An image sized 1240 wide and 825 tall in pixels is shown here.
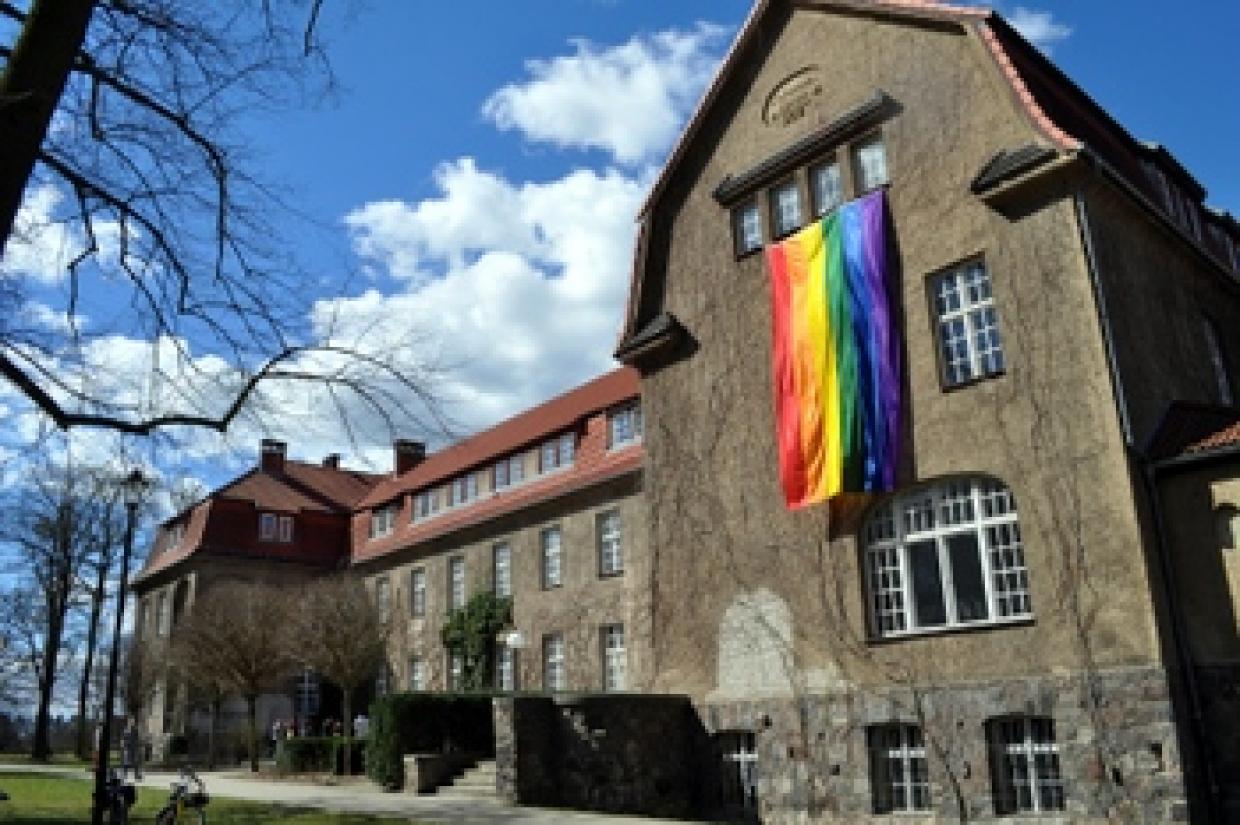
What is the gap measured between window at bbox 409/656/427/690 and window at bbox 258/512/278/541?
34.6ft

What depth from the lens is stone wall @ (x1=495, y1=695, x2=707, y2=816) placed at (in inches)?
682

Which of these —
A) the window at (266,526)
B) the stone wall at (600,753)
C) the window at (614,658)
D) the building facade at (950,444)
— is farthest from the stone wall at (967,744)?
the window at (266,526)

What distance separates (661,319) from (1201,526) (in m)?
9.92

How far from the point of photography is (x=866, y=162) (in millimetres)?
17297

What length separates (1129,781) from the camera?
41.3ft

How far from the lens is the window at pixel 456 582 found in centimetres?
3325

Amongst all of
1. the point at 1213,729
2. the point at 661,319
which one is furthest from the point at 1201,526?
the point at 661,319

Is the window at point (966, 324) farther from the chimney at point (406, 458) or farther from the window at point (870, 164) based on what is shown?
the chimney at point (406, 458)

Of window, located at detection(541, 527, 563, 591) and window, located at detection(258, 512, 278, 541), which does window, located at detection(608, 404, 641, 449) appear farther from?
window, located at detection(258, 512, 278, 541)

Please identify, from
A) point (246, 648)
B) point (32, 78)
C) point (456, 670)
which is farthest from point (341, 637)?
point (32, 78)

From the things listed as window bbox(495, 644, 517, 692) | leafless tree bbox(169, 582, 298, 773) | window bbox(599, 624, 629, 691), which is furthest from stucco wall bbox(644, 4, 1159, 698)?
leafless tree bbox(169, 582, 298, 773)

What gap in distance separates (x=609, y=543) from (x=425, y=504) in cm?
1178

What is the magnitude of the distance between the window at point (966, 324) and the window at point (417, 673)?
23179 millimetres

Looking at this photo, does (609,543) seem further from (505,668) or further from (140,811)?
(140,811)
